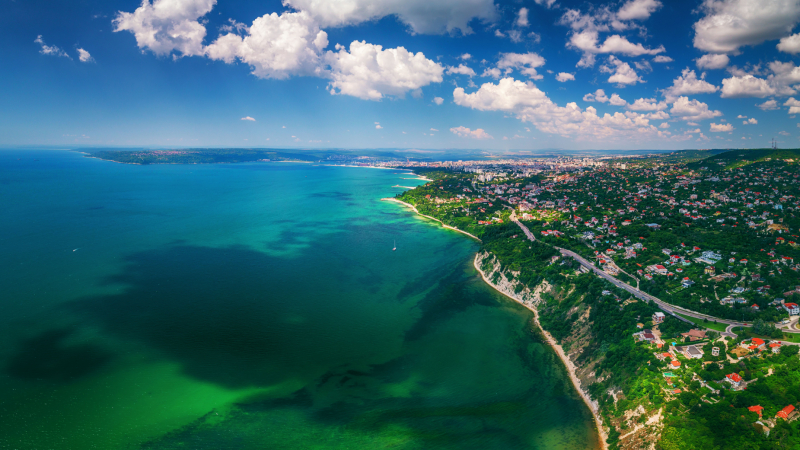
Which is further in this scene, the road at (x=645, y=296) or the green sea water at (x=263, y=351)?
the road at (x=645, y=296)

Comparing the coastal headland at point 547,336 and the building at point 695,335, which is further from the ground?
the building at point 695,335

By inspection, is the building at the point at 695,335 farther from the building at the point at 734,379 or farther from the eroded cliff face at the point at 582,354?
the eroded cliff face at the point at 582,354

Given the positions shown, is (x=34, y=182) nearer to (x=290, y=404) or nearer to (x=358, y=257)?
(x=358, y=257)

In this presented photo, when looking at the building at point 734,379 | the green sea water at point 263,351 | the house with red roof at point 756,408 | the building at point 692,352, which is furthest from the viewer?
the building at point 692,352

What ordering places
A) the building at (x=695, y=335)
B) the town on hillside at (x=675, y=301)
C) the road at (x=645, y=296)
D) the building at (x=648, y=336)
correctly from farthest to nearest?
the road at (x=645, y=296) → the building at (x=648, y=336) → the building at (x=695, y=335) → the town on hillside at (x=675, y=301)

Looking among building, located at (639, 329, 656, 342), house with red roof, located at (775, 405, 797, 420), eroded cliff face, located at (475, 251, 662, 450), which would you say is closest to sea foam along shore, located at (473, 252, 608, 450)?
eroded cliff face, located at (475, 251, 662, 450)

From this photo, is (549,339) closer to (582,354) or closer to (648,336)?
(582,354)

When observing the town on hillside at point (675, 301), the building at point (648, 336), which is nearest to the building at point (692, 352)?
the town on hillside at point (675, 301)

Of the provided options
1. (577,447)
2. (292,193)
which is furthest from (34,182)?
(577,447)
